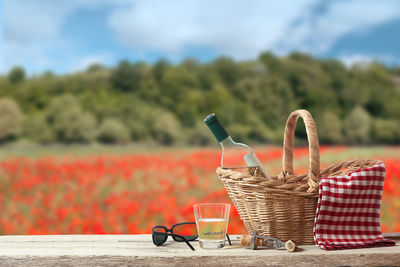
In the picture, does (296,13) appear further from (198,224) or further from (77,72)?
(198,224)

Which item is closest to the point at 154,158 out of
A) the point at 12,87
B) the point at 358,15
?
the point at 12,87

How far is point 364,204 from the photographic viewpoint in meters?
1.00

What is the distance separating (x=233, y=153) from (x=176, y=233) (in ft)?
0.87

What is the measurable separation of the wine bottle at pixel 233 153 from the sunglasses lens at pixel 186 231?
0.22 m

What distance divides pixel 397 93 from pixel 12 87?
3.76 meters

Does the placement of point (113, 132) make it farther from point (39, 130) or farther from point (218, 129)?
point (218, 129)

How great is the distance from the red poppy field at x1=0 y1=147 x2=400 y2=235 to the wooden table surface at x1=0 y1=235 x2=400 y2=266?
4.78 ft

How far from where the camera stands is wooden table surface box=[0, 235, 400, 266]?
0.91 m

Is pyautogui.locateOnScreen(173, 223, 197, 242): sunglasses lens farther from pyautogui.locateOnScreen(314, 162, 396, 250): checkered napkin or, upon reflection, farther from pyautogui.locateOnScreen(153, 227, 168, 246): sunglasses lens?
pyautogui.locateOnScreen(314, 162, 396, 250): checkered napkin

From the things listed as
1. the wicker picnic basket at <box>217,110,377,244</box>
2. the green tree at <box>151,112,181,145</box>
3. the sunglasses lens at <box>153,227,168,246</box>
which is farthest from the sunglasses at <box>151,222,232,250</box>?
the green tree at <box>151,112,181,145</box>

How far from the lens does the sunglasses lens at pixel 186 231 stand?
42.9 inches

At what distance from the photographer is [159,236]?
104 cm

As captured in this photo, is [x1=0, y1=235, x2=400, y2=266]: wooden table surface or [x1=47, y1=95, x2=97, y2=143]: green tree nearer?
[x1=0, y1=235, x2=400, y2=266]: wooden table surface

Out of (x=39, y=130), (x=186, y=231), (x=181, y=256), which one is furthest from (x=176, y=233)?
(x=39, y=130)
